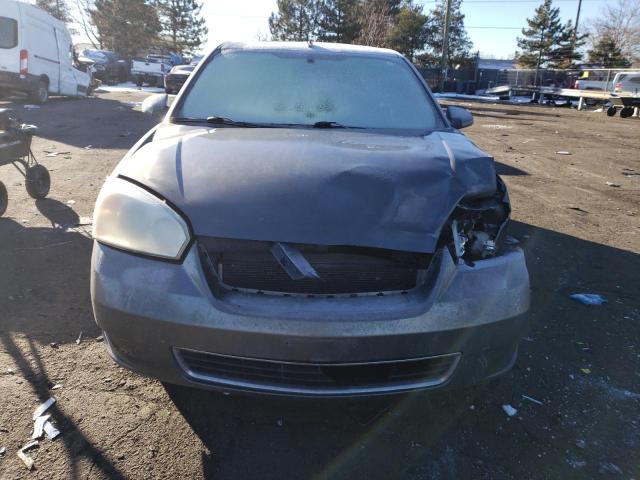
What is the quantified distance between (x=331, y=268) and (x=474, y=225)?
2.58 ft

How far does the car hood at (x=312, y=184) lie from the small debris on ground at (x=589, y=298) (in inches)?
67.5

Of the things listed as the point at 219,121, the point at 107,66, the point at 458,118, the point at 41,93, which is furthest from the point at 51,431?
the point at 107,66

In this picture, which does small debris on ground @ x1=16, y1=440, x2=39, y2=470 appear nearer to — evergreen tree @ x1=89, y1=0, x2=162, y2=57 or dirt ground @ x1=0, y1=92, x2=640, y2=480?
dirt ground @ x1=0, y1=92, x2=640, y2=480

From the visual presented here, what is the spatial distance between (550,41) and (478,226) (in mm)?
57289

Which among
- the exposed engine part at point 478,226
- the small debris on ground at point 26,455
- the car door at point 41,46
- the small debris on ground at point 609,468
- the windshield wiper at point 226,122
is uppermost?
the car door at point 41,46

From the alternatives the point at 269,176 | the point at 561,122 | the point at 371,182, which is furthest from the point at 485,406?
the point at 561,122

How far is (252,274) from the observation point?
1884mm

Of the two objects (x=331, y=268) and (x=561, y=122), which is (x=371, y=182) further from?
(x=561, y=122)

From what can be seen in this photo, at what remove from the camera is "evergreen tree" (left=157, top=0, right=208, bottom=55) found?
5494 cm

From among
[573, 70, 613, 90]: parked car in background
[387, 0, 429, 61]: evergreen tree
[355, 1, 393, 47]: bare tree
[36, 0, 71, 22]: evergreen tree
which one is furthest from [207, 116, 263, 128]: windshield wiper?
[36, 0, 71, 22]: evergreen tree

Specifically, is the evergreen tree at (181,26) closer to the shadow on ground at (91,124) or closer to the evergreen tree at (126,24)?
the evergreen tree at (126,24)

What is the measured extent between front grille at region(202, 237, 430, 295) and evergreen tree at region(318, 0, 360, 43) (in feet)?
131

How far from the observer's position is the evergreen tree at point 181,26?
180ft

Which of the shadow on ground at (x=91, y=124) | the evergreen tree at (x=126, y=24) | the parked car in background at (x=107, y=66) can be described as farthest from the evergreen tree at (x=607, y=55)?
the shadow on ground at (x=91, y=124)
